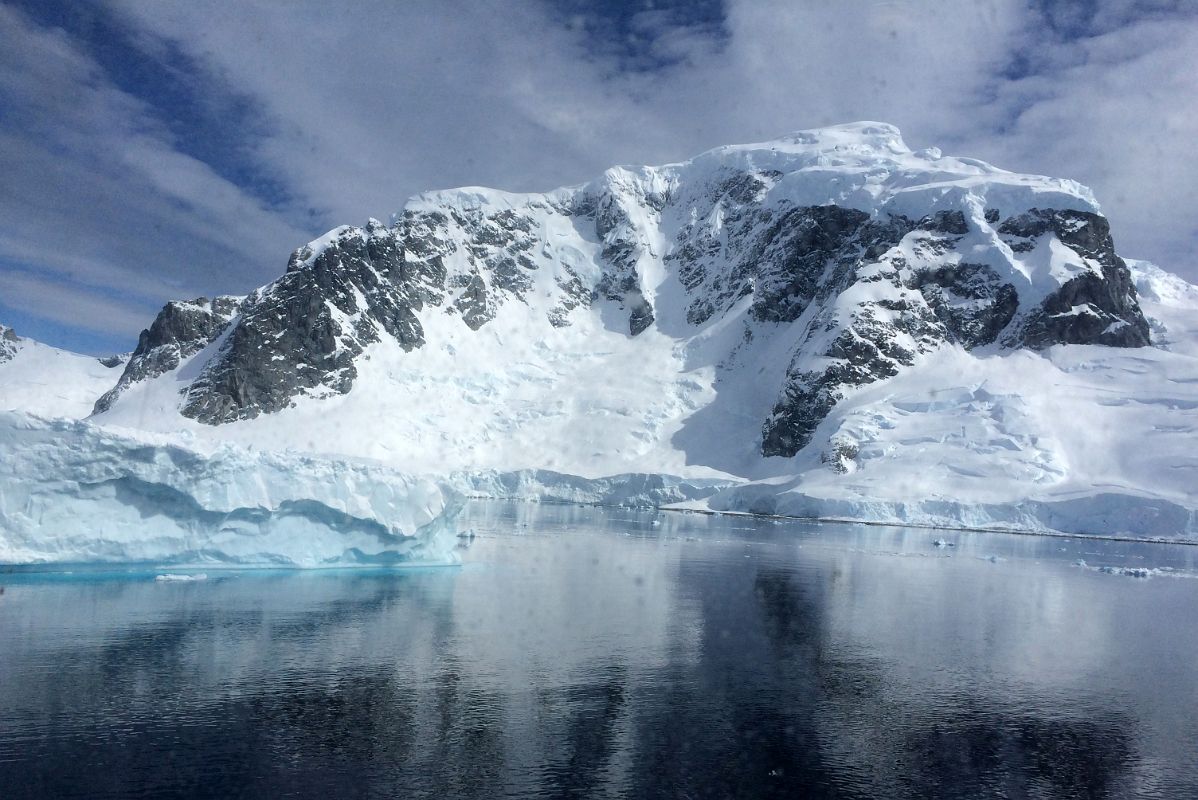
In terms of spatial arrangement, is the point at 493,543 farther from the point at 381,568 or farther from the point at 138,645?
the point at 138,645

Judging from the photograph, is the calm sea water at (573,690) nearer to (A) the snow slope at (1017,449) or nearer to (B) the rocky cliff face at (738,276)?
(A) the snow slope at (1017,449)

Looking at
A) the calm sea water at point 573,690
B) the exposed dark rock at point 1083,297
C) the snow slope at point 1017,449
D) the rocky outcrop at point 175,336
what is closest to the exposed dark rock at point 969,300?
the exposed dark rock at point 1083,297

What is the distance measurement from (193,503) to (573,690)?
1893cm

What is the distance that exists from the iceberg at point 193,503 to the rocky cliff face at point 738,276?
91147mm

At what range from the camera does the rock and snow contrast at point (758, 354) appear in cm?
9619

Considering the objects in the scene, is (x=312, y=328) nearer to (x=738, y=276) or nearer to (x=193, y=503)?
(x=738, y=276)

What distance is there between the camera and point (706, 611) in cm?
2928

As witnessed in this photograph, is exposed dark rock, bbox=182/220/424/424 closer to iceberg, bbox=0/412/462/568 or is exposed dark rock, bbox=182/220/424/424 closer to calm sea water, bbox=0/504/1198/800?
iceberg, bbox=0/412/462/568

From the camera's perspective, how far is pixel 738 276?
538 ft

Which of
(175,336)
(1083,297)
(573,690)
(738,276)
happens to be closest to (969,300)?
(1083,297)

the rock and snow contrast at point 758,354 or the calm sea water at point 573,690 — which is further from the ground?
the rock and snow contrast at point 758,354

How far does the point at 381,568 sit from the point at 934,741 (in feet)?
86.4

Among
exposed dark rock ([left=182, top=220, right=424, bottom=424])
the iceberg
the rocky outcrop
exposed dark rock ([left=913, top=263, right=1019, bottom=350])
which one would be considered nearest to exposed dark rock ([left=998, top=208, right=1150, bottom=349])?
exposed dark rock ([left=913, top=263, right=1019, bottom=350])

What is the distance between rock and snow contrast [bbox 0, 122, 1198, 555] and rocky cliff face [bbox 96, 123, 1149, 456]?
525 millimetres
